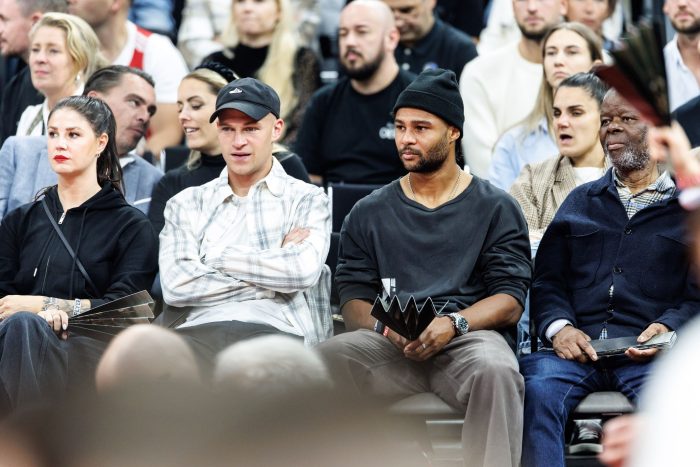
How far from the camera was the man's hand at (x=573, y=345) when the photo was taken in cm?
511

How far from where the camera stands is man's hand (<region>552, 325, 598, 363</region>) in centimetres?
511

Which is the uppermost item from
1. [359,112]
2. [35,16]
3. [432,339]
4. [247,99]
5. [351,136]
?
[35,16]

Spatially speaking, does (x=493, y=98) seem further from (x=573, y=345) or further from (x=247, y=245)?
(x=573, y=345)

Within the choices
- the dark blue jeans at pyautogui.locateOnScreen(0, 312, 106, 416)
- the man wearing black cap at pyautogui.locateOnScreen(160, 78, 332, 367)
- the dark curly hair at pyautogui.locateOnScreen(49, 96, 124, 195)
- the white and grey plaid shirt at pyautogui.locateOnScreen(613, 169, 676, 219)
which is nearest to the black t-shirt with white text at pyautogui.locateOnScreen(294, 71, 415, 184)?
the man wearing black cap at pyautogui.locateOnScreen(160, 78, 332, 367)

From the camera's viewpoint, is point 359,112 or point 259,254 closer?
point 259,254

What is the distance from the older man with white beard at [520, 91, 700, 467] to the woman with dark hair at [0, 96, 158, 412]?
1.75 meters

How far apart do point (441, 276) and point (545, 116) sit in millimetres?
1837

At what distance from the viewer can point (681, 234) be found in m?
5.25

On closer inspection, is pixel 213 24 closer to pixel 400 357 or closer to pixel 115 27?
pixel 115 27

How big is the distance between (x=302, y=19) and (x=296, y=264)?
12.0ft

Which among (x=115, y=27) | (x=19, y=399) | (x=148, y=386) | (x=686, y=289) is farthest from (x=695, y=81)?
(x=148, y=386)

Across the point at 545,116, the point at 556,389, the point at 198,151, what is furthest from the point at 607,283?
the point at 198,151

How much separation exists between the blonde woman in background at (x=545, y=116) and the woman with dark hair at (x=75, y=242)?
2071 millimetres

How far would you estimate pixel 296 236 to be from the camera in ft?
17.8
